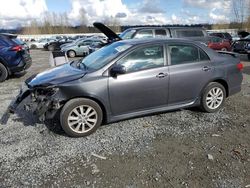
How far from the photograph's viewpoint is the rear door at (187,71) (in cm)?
479

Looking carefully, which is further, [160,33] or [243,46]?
[243,46]

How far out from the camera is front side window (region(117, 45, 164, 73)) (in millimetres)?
4484

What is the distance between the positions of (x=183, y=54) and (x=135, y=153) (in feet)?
7.34

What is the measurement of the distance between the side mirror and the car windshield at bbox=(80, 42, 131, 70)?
21 centimetres

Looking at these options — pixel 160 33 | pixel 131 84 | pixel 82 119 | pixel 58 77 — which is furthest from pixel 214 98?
pixel 160 33

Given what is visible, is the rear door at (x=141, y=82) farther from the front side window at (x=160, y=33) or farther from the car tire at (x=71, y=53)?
the car tire at (x=71, y=53)

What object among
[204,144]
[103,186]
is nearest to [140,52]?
[204,144]

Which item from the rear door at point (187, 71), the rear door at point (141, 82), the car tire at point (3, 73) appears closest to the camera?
the rear door at point (141, 82)

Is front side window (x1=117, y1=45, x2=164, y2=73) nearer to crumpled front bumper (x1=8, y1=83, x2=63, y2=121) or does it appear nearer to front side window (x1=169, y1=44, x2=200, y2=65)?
front side window (x1=169, y1=44, x2=200, y2=65)

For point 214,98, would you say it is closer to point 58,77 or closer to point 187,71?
point 187,71

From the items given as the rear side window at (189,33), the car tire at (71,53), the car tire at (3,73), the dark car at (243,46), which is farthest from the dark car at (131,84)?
the car tire at (71,53)

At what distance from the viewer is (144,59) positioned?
462 centimetres

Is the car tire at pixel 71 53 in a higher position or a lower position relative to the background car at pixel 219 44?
lower

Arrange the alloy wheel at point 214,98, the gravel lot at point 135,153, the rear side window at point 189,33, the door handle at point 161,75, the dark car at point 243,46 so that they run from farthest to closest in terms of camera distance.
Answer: the dark car at point 243,46
the rear side window at point 189,33
the alloy wheel at point 214,98
the door handle at point 161,75
the gravel lot at point 135,153
